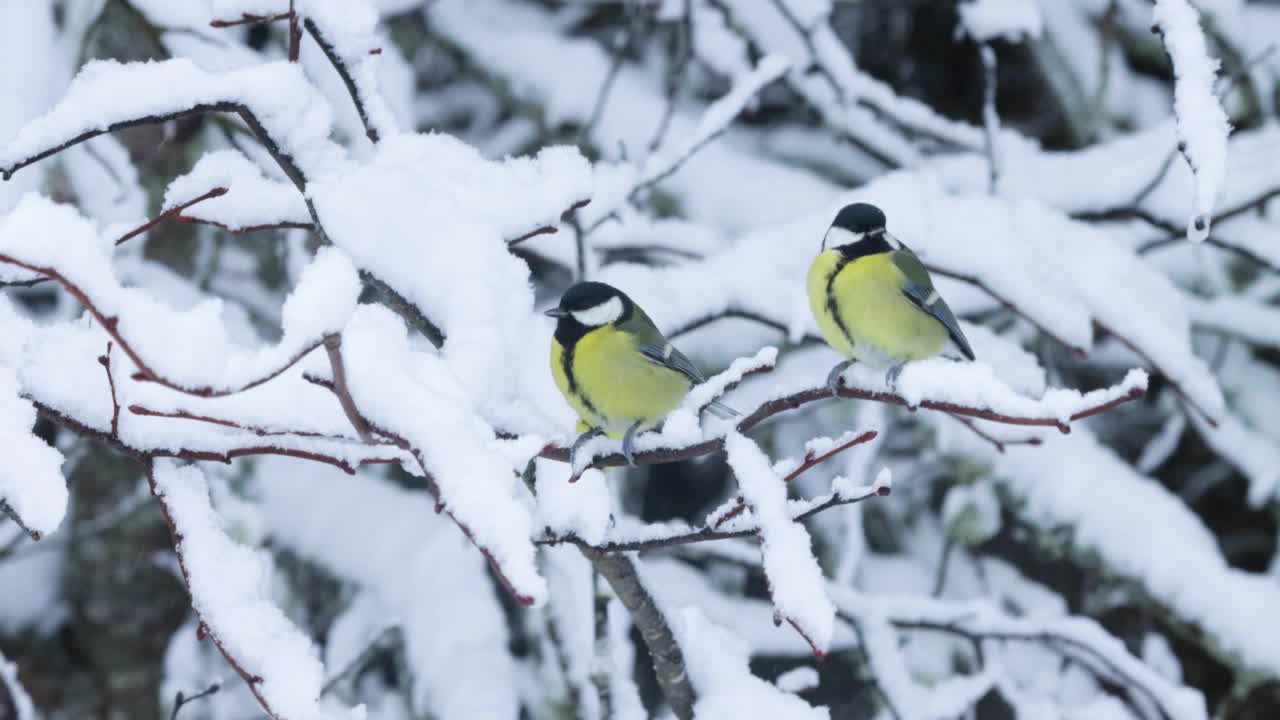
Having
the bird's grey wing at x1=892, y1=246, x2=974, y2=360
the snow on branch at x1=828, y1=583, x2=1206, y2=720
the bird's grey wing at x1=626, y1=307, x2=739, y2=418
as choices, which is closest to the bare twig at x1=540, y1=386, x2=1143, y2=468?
the bird's grey wing at x1=626, y1=307, x2=739, y2=418

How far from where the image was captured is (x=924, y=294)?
1819mm

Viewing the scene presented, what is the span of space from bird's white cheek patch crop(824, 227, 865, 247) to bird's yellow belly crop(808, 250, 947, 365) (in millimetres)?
53

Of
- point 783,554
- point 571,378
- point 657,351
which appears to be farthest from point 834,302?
point 783,554

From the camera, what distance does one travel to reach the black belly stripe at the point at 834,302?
1.69 m

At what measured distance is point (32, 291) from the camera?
365 cm

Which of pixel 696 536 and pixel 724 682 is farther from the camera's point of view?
pixel 724 682

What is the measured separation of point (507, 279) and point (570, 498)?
258 mm

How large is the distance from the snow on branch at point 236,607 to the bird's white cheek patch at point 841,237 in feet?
3.48

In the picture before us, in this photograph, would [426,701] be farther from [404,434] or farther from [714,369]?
[404,434]

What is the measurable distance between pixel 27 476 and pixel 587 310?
1016 millimetres

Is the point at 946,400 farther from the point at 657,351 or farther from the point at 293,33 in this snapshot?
the point at 657,351

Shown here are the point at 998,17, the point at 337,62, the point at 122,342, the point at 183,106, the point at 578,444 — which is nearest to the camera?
the point at 122,342

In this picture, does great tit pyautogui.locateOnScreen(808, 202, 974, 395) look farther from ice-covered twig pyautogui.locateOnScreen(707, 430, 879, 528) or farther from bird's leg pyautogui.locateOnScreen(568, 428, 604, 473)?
ice-covered twig pyautogui.locateOnScreen(707, 430, 879, 528)

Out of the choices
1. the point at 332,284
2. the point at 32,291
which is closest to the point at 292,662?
the point at 332,284
